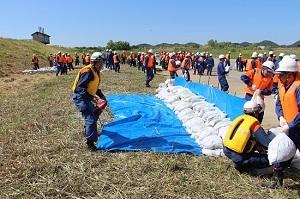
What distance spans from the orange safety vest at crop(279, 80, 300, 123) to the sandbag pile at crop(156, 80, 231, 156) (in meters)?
1.83

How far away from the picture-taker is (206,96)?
11.8 m

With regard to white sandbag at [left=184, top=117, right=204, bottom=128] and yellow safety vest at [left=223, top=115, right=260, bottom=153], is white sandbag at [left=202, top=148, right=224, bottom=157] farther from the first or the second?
white sandbag at [left=184, top=117, right=204, bottom=128]

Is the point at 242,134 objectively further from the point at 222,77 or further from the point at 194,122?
the point at 222,77

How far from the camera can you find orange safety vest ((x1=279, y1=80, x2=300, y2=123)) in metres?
5.28

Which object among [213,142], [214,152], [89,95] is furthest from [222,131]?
[89,95]

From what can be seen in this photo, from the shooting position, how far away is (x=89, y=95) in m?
7.45

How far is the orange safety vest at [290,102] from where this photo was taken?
5.28 m

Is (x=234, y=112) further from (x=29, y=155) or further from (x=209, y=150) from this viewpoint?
(x=29, y=155)

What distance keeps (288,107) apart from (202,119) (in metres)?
3.86

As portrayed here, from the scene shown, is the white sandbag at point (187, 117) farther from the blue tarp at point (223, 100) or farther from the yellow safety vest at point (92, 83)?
the yellow safety vest at point (92, 83)

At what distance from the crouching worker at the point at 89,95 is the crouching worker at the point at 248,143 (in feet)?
7.69


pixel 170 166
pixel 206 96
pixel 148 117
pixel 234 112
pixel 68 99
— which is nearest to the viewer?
pixel 170 166

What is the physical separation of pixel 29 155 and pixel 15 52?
40716 mm

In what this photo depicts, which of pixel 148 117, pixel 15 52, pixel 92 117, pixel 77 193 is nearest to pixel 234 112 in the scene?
pixel 148 117
